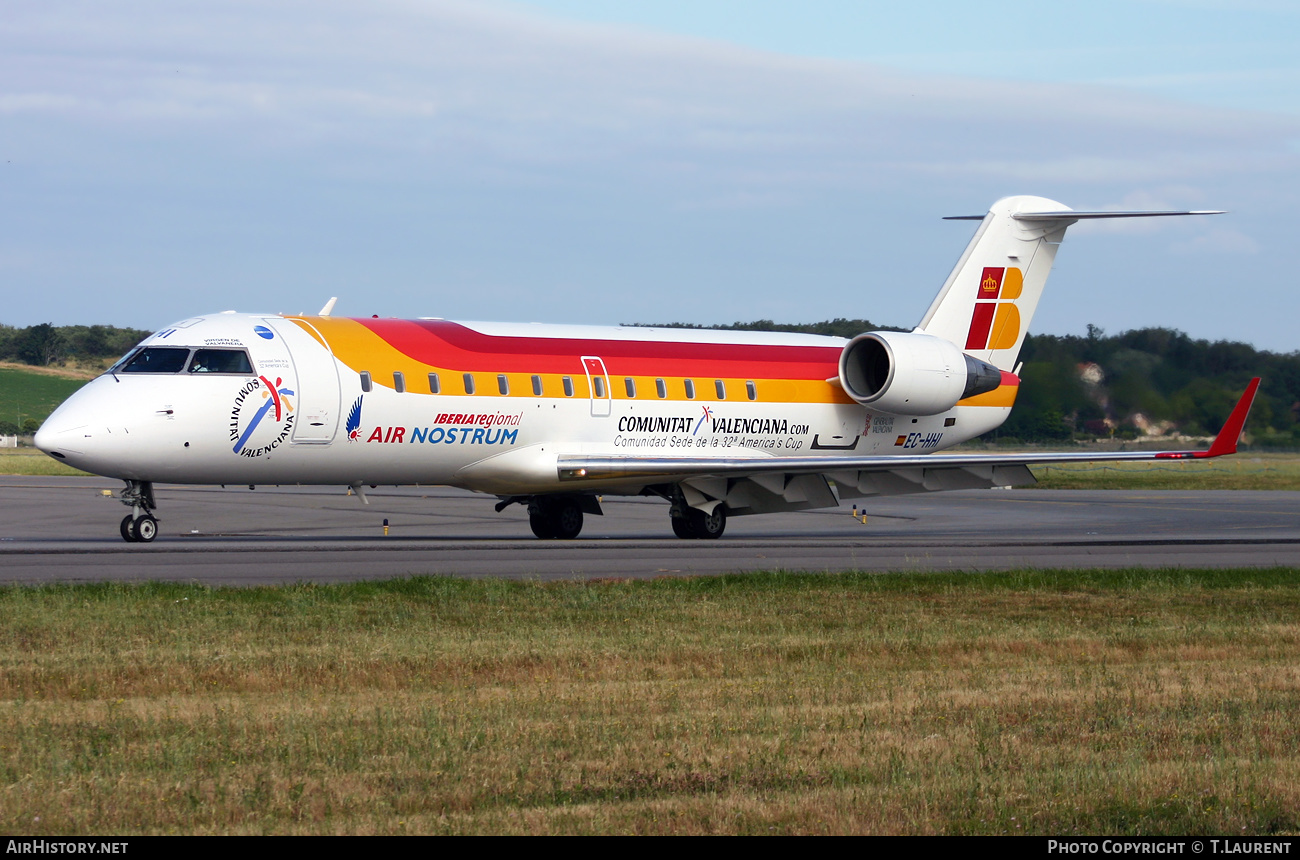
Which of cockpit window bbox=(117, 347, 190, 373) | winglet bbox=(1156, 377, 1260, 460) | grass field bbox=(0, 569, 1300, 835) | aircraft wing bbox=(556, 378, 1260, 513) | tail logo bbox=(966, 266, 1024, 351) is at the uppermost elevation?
tail logo bbox=(966, 266, 1024, 351)

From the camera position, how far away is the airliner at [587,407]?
21703 millimetres

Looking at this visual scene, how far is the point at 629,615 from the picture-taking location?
13.2 metres

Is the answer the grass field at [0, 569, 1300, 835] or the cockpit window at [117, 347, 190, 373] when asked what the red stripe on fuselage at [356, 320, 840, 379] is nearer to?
the cockpit window at [117, 347, 190, 373]

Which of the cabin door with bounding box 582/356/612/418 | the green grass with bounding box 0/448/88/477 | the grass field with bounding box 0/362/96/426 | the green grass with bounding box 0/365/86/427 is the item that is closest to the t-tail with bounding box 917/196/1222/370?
the cabin door with bounding box 582/356/612/418

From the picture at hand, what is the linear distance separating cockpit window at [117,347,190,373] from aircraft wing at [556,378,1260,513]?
651 centimetres

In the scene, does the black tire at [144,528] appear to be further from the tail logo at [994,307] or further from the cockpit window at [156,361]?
the tail logo at [994,307]

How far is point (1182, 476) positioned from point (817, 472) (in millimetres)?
39814

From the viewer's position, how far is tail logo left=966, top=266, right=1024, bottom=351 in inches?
1161

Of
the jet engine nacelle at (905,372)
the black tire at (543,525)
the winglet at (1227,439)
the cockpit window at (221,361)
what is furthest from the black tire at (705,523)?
the cockpit window at (221,361)

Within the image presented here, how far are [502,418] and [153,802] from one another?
17.5 m

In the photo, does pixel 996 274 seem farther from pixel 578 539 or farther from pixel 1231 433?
pixel 578 539

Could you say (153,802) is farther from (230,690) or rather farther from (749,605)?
(749,605)

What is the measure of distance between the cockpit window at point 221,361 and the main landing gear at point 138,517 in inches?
80.0
